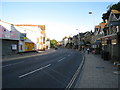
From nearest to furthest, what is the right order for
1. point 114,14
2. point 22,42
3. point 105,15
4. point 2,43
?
point 114,14, point 2,43, point 22,42, point 105,15

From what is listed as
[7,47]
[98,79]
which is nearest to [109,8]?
[7,47]

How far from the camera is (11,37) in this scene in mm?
31531

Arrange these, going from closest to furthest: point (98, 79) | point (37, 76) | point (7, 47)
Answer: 1. point (98, 79)
2. point (37, 76)
3. point (7, 47)

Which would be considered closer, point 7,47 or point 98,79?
point 98,79

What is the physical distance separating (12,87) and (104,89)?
174 inches

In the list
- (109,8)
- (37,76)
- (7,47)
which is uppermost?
(109,8)

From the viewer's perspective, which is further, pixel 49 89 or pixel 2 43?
pixel 2 43

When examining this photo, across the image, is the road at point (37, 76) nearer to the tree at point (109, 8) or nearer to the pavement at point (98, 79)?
the pavement at point (98, 79)

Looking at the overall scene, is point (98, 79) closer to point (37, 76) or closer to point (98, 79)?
point (98, 79)

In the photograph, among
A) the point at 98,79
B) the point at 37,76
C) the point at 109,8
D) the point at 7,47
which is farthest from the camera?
the point at 109,8

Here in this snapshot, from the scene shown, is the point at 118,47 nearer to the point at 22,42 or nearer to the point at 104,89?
the point at 104,89

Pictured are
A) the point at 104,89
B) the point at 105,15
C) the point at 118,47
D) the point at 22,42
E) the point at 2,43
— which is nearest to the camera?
the point at 104,89

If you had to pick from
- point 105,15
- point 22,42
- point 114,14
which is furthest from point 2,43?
point 105,15

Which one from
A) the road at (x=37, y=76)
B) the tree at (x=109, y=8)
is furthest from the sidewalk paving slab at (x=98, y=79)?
the tree at (x=109, y=8)
